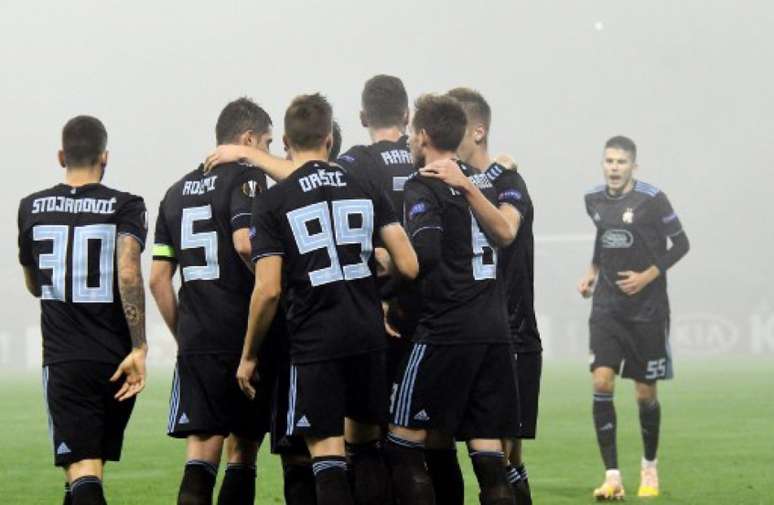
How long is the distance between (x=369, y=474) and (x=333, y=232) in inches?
50.4

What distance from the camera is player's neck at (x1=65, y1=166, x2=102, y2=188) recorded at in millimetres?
7480

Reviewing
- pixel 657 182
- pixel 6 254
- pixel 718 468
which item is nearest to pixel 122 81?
pixel 6 254

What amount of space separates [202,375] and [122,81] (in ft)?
226

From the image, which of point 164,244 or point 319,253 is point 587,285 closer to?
point 164,244

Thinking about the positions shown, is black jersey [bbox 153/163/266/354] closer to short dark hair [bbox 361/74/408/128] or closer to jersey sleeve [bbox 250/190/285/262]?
jersey sleeve [bbox 250/190/285/262]

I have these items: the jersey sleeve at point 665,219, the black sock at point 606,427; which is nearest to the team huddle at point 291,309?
the black sock at point 606,427

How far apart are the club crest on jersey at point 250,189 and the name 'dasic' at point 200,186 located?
165mm

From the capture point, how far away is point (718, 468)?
13258 mm

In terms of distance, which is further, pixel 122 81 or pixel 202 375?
pixel 122 81

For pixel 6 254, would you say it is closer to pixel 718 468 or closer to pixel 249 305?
pixel 718 468

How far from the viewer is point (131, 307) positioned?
739cm

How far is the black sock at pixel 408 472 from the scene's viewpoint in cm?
725

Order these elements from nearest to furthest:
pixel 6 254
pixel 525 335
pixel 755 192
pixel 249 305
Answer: pixel 249 305 → pixel 525 335 → pixel 6 254 → pixel 755 192

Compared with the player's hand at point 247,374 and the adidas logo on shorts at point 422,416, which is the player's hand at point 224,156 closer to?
the player's hand at point 247,374
